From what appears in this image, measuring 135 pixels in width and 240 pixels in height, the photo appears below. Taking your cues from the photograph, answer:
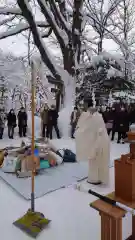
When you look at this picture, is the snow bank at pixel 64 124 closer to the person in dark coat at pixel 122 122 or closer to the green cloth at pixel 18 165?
the person in dark coat at pixel 122 122

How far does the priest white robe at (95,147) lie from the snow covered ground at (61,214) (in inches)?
12.0

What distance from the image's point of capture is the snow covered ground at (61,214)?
385cm

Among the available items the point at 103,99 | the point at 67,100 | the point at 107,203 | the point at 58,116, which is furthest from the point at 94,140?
the point at 103,99

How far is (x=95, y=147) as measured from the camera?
5.63 m

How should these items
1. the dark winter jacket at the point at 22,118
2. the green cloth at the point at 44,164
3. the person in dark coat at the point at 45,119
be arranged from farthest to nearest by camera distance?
the dark winter jacket at the point at 22,118, the person in dark coat at the point at 45,119, the green cloth at the point at 44,164

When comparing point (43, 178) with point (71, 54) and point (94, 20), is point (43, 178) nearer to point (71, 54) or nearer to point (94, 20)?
point (71, 54)

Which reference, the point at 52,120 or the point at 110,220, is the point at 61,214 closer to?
the point at 110,220

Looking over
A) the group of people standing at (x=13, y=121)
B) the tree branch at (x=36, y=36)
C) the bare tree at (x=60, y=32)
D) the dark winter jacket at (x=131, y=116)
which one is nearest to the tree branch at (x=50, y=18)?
the bare tree at (x=60, y=32)

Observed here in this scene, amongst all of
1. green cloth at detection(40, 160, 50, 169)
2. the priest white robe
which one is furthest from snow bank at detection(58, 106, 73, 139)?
the priest white robe

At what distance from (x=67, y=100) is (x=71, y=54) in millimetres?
2305

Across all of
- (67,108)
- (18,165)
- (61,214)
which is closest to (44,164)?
(18,165)

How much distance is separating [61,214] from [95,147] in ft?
5.64

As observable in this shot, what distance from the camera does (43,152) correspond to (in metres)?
6.83

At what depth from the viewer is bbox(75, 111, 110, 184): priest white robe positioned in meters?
5.66
